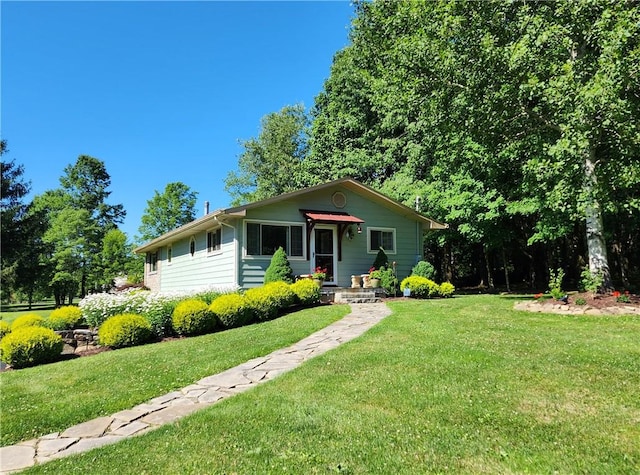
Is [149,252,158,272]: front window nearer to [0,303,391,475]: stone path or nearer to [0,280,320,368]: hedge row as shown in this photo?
[0,280,320,368]: hedge row

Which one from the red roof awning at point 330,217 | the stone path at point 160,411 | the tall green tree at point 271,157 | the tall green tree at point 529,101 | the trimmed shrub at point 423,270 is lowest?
the stone path at point 160,411

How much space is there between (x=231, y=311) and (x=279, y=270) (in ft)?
12.1

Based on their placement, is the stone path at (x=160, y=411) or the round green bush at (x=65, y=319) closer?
the stone path at (x=160, y=411)

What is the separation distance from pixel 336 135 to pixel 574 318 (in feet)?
63.8

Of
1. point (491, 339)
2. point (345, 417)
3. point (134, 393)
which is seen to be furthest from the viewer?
point (491, 339)

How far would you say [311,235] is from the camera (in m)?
14.2

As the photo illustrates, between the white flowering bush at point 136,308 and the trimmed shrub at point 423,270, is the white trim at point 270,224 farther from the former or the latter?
the trimmed shrub at point 423,270

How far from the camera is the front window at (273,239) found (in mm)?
13422

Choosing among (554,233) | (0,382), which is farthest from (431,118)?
(0,382)

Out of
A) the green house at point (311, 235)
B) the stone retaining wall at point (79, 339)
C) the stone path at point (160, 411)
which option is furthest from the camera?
the green house at point (311, 235)

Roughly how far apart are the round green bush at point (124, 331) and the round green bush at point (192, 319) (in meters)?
0.58

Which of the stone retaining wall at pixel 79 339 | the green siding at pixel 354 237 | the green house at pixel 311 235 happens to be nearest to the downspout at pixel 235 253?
the green house at pixel 311 235

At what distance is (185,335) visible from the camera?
341 inches

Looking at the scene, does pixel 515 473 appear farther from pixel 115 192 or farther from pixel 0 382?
pixel 115 192
